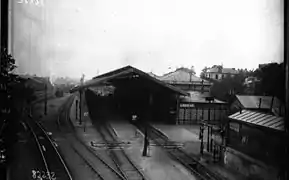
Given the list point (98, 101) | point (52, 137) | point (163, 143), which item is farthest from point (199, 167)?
point (52, 137)

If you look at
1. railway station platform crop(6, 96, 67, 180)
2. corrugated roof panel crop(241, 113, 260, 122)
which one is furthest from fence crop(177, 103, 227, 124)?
railway station platform crop(6, 96, 67, 180)

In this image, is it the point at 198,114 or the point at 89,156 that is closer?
the point at 89,156

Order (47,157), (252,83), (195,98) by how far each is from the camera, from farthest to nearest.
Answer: (252,83) → (195,98) → (47,157)

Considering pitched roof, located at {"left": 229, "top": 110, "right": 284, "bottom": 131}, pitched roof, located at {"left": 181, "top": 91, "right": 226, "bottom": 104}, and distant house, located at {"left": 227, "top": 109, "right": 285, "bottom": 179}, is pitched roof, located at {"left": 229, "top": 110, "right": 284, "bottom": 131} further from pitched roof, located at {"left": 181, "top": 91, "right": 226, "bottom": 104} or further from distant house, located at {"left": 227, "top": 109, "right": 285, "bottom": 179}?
pitched roof, located at {"left": 181, "top": 91, "right": 226, "bottom": 104}

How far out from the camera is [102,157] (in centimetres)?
255

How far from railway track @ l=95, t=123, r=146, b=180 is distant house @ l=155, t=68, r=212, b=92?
65cm

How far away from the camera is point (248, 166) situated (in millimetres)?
2699

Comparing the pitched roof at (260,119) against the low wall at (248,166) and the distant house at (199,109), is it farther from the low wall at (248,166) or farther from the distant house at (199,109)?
the low wall at (248,166)

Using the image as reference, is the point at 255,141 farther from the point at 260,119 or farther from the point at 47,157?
the point at 47,157

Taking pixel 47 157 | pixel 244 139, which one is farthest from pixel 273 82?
pixel 47 157

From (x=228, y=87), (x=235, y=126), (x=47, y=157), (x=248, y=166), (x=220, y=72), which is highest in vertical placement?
(x=220, y=72)

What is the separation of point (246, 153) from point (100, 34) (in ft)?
5.50

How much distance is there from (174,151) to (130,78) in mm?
735

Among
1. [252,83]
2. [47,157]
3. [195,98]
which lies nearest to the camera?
[47,157]
